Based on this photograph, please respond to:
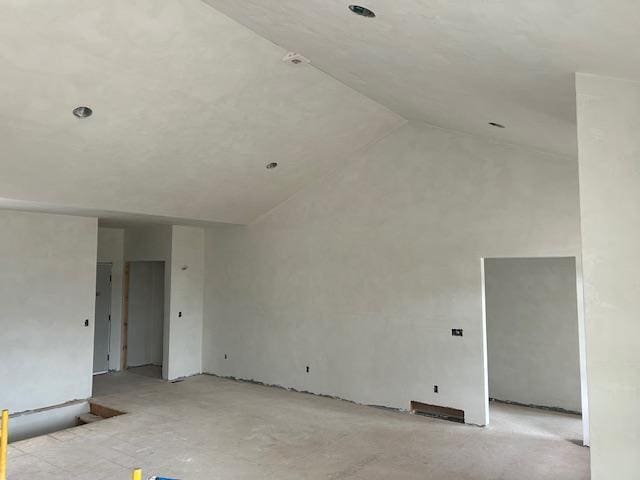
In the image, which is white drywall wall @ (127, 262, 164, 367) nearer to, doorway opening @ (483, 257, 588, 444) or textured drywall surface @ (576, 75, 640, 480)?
doorway opening @ (483, 257, 588, 444)

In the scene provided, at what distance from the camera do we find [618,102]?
2.71 m

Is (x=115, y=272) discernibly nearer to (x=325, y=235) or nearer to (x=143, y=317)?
(x=143, y=317)

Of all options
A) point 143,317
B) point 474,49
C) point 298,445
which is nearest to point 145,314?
point 143,317

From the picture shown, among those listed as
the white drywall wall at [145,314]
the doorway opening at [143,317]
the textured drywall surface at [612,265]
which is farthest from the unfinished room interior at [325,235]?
the white drywall wall at [145,314]

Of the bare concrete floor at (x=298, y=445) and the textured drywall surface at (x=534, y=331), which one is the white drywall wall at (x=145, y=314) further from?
the textured drywall surface at (x=534, y=331)

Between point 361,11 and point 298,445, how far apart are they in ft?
14.8

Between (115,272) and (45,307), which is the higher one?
(115,272)

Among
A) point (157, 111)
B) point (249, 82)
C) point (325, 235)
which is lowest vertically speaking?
point (325, 235)

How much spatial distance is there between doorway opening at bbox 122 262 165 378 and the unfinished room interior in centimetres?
23

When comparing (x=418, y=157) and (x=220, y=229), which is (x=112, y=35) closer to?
(x=418, y=157)

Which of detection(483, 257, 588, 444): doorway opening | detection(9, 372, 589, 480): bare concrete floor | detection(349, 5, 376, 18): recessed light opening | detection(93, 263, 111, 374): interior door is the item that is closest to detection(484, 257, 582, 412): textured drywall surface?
detection(483, 257, 588, 444): doorway opening

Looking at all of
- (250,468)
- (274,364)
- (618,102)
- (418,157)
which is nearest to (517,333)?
(418,157)

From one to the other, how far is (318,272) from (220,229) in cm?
255

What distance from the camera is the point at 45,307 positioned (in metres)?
6.82
